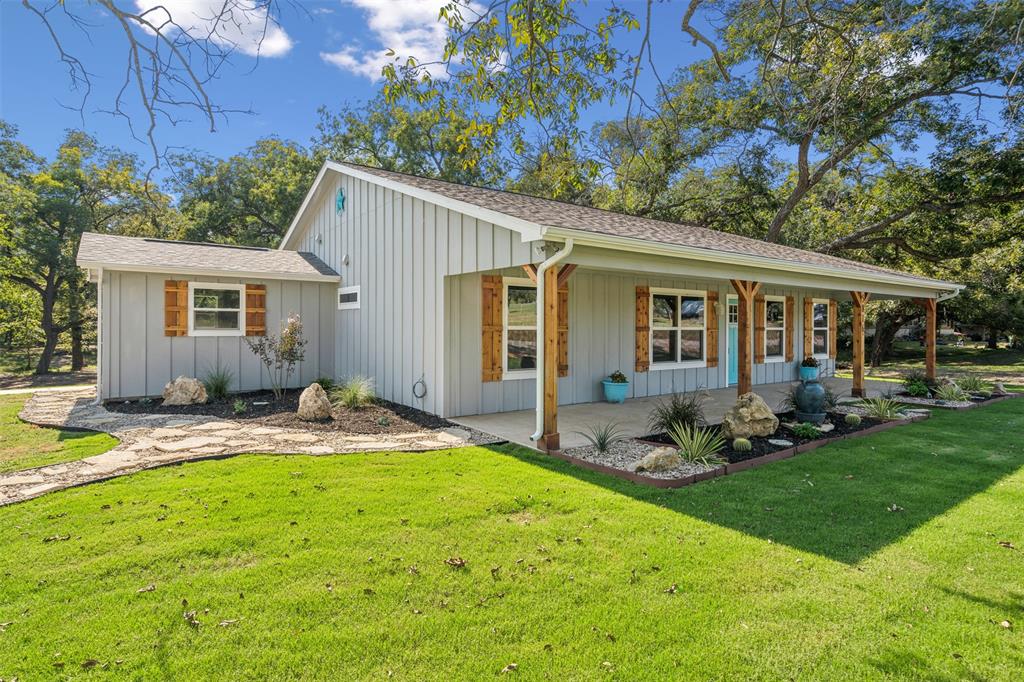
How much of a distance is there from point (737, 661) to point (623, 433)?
4.44 metres

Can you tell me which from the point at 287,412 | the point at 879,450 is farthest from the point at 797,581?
the point at 287,412

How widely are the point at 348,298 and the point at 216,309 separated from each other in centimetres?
217

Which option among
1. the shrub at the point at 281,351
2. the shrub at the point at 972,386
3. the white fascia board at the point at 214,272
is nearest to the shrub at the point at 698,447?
the shrub at the point at 281,351

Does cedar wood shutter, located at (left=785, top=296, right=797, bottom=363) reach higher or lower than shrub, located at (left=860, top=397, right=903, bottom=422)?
higher

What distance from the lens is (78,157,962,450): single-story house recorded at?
6484 mm

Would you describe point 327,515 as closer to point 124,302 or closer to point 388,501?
point 388,501

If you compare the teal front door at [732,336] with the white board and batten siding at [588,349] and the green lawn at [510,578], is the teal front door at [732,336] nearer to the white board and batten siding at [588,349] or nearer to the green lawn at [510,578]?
the white board and batten siding at [588,349]

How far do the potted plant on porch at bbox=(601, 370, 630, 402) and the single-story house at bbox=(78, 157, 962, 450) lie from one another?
0.78 feet

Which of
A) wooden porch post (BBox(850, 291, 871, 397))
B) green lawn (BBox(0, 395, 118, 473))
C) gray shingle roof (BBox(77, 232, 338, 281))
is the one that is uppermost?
gray shingle roof (BBox(77, 232, 338, 281))

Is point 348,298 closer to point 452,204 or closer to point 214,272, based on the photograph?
point 214,272

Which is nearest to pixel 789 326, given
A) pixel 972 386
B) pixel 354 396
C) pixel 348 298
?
pixel 972 386

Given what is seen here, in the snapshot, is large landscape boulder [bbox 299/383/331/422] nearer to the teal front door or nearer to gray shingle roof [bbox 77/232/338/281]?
gray shingle roof [bbox 77/232/338/281]

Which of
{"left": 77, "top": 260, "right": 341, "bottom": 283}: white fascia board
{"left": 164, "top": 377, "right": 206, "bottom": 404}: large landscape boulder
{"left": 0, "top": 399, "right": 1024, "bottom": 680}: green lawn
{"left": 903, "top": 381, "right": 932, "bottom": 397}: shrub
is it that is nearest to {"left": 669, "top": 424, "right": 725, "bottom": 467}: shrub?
{"left": 0, "top": 399, "right": 1024, "bottom": 680}: green lawn

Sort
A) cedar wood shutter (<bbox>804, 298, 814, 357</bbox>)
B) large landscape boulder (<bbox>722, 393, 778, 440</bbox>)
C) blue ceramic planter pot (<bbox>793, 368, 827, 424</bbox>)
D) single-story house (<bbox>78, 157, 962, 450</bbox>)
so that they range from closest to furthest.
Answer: large landscape boulder (<bbox>722, 393, 778, 440</bbox>)
single-story house (<bbox>78, 157, 962, 450</bbox>)
blue ceramic planter pot (<bbox>793, 368, 827, 424</bbox>)
cedar wood shutter (<bbox>804, 298, 814, 357</bbox>)
